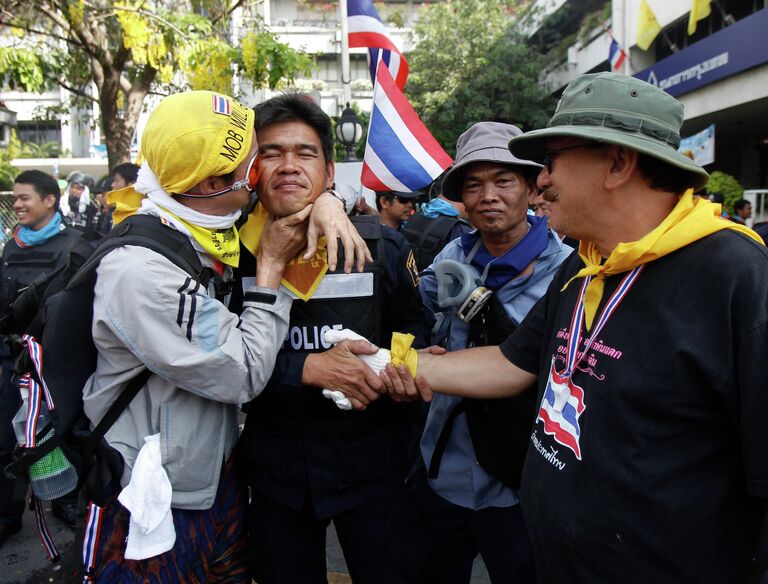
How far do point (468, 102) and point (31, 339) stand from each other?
21.6 meters

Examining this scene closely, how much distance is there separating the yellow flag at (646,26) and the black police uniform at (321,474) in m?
17.0

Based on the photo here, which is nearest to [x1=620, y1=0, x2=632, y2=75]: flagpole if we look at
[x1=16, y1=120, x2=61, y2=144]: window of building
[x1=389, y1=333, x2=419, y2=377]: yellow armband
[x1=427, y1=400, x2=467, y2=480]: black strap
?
[x1=427, y1=400, x2=467, y2=480]: black strap

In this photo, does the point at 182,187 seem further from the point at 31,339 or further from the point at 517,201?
the point at 517,201

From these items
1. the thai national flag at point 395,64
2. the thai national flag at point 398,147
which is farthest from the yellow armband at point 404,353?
the thai national flag at point 395,64

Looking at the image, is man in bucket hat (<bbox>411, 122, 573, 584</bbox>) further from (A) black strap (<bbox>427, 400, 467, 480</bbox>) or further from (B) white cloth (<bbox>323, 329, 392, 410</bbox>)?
(B) white cloth (<bbox>323, 329, 392, 410</bbox>)

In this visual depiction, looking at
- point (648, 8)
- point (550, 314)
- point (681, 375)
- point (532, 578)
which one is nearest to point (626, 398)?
point (681, 375)

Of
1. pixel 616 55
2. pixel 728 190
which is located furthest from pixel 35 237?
pixel 616 55

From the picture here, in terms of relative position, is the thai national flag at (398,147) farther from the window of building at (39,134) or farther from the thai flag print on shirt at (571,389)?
the window of building at (39,134)

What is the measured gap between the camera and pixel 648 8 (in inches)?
632

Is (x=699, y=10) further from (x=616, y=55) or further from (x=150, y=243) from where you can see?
(x=150, y=243)

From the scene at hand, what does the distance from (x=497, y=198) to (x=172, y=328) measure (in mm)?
1352

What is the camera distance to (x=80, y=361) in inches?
74.0

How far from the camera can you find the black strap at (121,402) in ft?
6.10

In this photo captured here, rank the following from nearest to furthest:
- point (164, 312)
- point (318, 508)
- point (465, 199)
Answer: point (164, 312), point (318, 508), point (465, 199)
